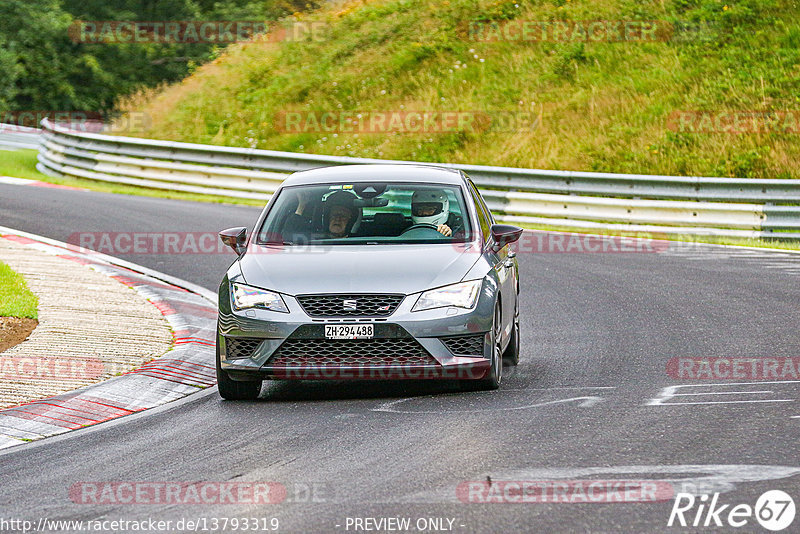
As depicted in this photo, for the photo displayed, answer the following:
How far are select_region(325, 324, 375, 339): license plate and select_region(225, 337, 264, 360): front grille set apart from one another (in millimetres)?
510

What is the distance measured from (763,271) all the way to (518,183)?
23.7 feet

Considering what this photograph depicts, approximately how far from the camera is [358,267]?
8867 mm

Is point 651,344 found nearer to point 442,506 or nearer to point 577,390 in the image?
point 577,390

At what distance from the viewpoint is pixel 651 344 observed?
1105cm

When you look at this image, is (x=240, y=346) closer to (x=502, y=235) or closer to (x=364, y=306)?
(x=364, y=306)

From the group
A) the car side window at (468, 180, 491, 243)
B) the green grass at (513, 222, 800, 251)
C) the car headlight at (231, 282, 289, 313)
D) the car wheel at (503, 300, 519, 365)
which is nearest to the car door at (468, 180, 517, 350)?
the car side window at (468, 180, 491, 243)

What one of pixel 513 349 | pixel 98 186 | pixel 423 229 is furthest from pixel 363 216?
pixel 98 186

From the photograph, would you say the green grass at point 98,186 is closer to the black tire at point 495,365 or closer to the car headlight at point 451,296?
the black tire at point 495,365

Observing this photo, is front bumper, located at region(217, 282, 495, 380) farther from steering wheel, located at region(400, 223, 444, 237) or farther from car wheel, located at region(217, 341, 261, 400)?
steering wheel, located at region(400, 223, 444, 237)

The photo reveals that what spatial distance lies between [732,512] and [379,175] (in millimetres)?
5314

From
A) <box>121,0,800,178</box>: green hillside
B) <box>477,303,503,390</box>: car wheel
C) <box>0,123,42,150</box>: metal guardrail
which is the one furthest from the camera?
<box>0,123,42,150</box>: metal guardrail

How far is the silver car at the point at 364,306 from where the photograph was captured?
28.1 feet

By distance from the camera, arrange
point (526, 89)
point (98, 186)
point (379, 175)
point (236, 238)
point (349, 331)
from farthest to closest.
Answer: point (526, 89) < point (98, 186) < point (379, 175) < point (236, 238) < point (349, 331)

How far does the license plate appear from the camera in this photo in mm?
8508
